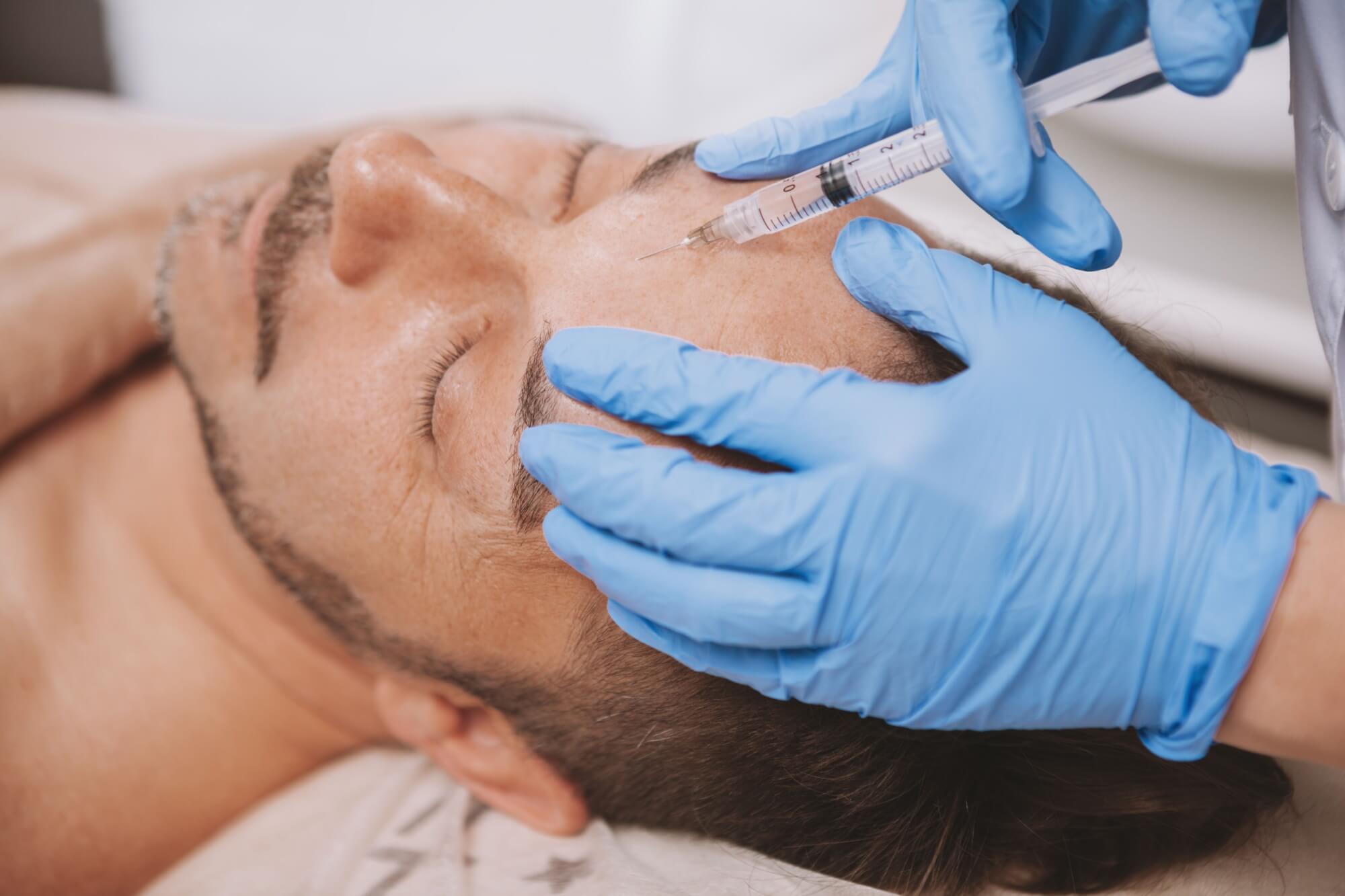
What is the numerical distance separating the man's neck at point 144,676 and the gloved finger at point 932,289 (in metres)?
0.90

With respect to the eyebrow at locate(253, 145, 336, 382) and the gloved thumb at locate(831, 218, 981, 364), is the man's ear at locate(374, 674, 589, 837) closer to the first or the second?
the eyebrow at locate(253, 145, 336, 382)

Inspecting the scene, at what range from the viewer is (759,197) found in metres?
0.94

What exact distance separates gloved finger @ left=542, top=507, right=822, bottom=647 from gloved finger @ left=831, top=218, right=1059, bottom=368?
0.95 feet

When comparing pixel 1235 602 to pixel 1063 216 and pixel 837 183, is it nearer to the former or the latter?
pixel 1063 216

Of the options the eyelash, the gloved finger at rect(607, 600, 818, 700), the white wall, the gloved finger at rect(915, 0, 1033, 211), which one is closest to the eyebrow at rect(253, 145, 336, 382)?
the eyelash

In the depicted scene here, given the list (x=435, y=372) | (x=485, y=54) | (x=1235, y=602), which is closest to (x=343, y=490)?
(x=435, y=372)

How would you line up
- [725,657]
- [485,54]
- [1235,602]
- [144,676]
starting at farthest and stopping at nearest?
[485,54], [144,676], [725,657], [1235,602]

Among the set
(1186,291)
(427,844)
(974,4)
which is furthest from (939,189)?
(427,844)

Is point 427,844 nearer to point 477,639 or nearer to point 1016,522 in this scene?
point 477,639

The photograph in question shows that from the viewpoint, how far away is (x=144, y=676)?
135 centimetres

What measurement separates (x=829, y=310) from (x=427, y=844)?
902 millimetres

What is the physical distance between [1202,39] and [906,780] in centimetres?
81

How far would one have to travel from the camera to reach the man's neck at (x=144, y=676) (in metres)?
1.27

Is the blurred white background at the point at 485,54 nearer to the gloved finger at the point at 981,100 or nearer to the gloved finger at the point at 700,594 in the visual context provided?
the gloved finger at the point at 981,100
